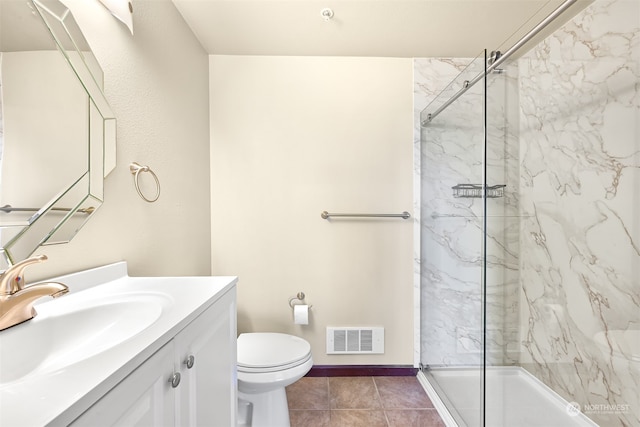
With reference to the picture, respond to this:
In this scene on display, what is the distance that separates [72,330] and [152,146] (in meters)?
0.83

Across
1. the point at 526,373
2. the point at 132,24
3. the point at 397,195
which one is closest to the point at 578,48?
the point at 397,195

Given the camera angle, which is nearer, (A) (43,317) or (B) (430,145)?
(A) (43,317)

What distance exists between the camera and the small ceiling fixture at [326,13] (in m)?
1.44

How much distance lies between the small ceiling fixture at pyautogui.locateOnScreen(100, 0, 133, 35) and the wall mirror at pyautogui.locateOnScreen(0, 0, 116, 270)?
196 mm

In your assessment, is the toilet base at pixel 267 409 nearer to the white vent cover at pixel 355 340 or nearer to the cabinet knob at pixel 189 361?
the white vent cover at pixel 355 340

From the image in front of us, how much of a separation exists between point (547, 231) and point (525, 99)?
2.55ft

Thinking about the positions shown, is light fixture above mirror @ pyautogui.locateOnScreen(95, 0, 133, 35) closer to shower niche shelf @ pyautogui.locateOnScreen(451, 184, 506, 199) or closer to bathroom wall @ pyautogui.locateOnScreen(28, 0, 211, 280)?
bathroom wall @ pyautogui.locateOnScreen(28, 0, 211, 280)

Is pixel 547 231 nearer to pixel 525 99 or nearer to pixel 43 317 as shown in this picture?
pixel 525 99

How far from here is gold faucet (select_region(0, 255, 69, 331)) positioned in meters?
0.59

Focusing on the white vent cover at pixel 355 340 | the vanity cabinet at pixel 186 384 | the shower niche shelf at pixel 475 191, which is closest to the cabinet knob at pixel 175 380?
the vanity cabinet at pixel 186 384

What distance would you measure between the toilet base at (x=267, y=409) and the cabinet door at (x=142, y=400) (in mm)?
824

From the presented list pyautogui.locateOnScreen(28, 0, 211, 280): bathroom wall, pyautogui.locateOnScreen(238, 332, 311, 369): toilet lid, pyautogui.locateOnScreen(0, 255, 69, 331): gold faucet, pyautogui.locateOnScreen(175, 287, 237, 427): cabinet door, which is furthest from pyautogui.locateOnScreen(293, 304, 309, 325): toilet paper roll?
pyautogui.locateOnScreen(0, 255, 69, 331): gold faucet

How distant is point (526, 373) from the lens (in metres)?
1.47

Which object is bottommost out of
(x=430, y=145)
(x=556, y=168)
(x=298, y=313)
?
(x=298, y=313)
